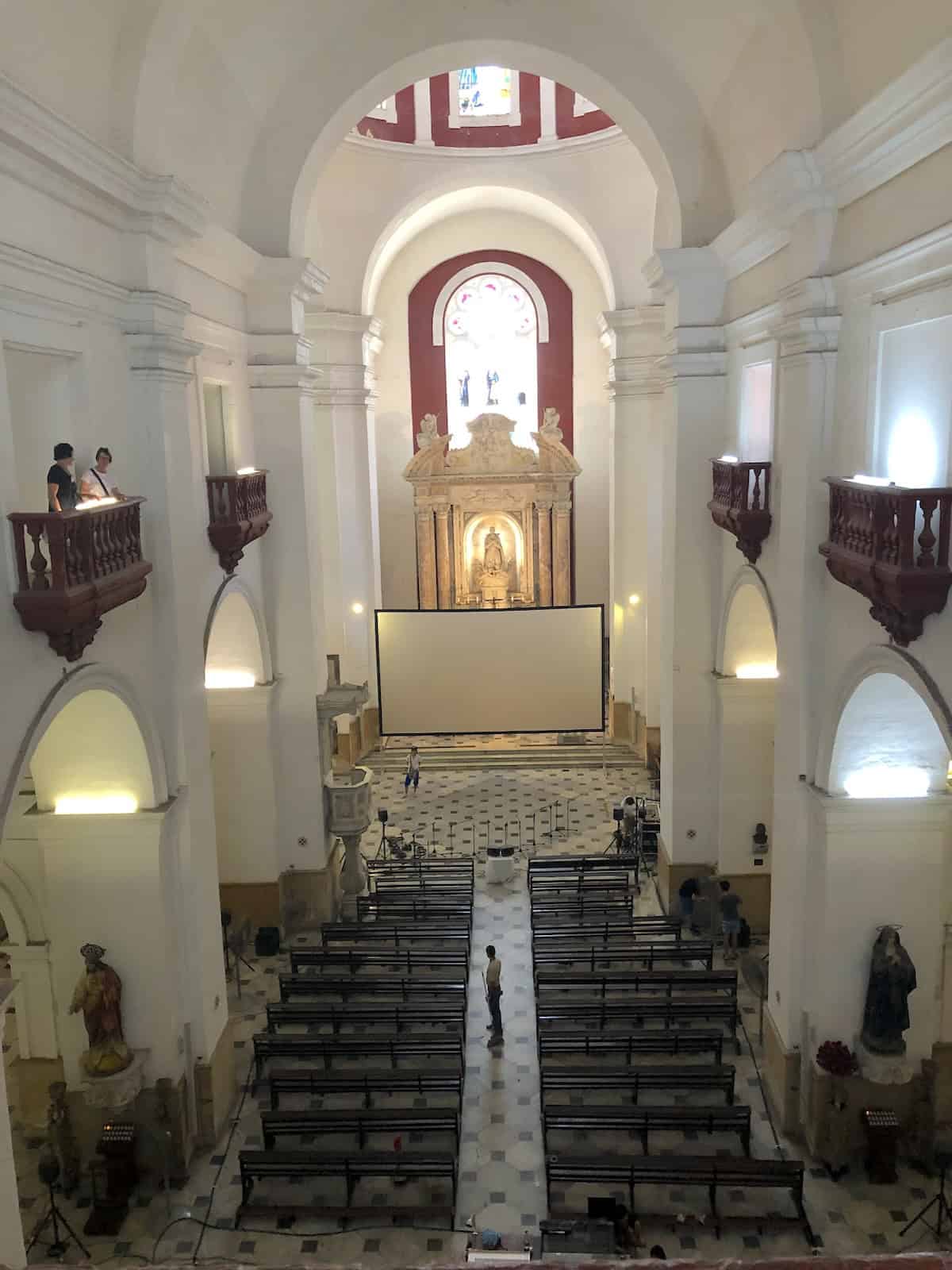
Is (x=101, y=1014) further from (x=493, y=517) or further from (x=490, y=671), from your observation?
(x=493, y=517)

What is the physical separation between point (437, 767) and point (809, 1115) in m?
12.4

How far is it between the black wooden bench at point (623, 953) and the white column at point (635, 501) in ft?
24.7

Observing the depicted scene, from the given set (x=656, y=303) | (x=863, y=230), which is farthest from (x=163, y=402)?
(x=656, y=303)

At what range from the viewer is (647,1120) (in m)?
9.95

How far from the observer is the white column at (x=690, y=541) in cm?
1320

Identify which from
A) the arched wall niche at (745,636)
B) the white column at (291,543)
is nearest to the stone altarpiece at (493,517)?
the white column at (291,543)

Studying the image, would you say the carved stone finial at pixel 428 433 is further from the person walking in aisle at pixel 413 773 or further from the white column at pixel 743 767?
the white column at pixel 743 767

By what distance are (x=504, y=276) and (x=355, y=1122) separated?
2001cm

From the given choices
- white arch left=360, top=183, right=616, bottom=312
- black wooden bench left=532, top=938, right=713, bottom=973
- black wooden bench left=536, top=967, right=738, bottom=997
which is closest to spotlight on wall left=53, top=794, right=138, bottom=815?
black wooden bench left=536, top=967, right=738, bottom=997

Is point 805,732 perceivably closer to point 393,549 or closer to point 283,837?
point 283,837

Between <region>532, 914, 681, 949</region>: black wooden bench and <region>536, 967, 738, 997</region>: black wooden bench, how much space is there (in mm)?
810

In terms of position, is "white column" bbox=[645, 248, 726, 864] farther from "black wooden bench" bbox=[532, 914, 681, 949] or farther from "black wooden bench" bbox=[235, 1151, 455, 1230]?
"black wooden bench" bbox=[235, 1151, 455, 1230]

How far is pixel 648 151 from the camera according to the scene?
13.3 metres

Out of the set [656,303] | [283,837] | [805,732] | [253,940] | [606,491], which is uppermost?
[656,303]
